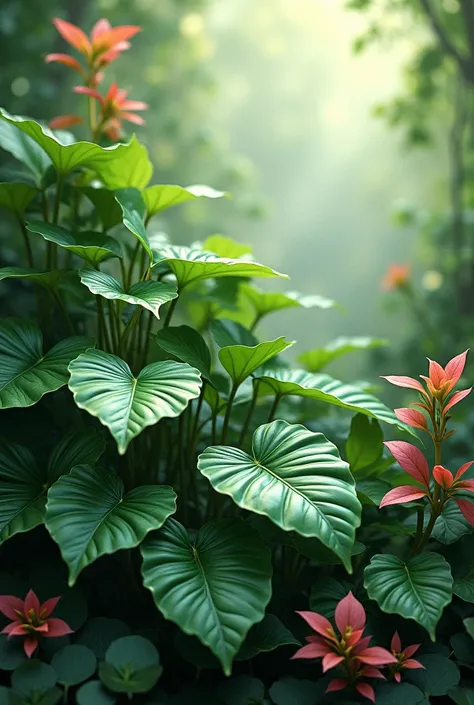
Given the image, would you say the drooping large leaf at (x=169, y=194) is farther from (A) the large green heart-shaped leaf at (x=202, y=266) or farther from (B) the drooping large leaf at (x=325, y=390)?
(B) the drooping large leaf at (x=325, y=390)

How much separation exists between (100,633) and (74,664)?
80 millimetres

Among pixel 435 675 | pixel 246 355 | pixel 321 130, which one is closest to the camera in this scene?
pixel 435 675

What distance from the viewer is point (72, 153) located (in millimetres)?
1021

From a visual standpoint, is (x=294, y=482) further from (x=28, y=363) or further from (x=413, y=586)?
(x=28, y=363)

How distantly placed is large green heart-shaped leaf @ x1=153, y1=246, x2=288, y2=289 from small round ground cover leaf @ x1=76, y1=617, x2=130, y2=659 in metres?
0.55

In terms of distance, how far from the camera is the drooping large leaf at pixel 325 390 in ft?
3.18

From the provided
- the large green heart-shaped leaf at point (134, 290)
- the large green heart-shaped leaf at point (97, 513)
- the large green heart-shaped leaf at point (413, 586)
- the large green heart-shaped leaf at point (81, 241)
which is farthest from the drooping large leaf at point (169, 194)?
the large green heart-shaped leaf at point (413, 586)

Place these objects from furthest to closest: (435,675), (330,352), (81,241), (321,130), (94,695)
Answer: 1. (321,130)
2. (330,352)
3. (81,241)
4. (435,675)
5. (94,695)

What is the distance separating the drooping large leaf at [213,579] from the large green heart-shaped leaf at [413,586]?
176mm

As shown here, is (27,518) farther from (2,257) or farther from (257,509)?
(2,257)

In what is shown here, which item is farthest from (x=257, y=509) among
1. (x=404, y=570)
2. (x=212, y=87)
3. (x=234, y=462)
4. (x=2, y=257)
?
(x=212, y=87)

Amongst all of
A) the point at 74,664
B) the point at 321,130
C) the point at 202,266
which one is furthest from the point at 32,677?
the point at 321,130

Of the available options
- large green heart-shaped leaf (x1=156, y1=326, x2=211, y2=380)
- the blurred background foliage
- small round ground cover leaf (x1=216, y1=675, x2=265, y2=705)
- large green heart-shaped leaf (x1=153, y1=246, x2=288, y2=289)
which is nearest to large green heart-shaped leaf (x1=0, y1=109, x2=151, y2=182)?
large green heart-shaped leaf (x1=153, y1=246, x2=288, y2=289)

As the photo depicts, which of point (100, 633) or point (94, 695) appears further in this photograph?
point (100, 633)
